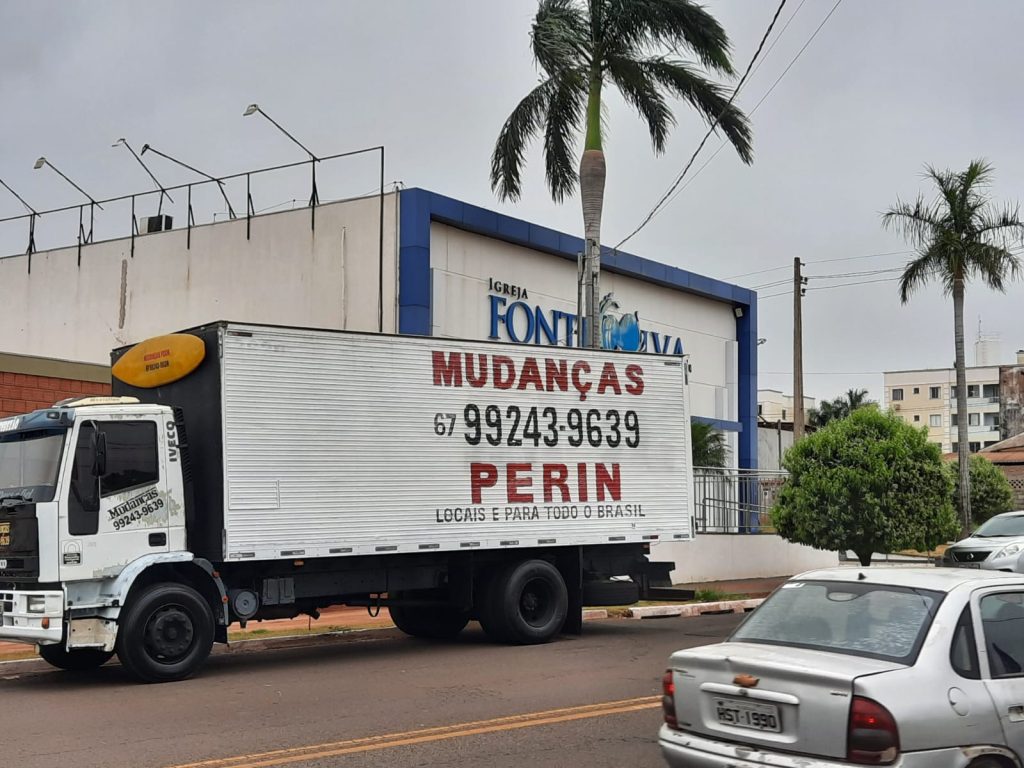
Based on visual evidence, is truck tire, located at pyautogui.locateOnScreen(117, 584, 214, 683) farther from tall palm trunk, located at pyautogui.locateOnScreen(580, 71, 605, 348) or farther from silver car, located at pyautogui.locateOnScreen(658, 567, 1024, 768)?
tall palm trunk, located at pyautogui.locateOnScreen(580, 71, 605, 348)

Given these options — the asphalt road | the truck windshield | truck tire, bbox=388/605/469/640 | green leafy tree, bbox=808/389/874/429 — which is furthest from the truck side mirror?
green leafy tree, bbox=808/389/874/429

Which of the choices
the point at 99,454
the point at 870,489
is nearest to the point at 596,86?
the point at 870,489

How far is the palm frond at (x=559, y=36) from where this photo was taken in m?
22.0

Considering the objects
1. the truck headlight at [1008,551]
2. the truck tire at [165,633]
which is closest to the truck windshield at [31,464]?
the truck tire at [165,633]

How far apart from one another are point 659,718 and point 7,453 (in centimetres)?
693

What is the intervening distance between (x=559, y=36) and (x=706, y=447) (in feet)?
34.5

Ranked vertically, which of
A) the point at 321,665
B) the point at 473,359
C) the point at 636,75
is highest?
the point at 636,75

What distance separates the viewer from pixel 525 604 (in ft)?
47.9

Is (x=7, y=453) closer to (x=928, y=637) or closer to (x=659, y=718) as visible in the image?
(x=659, y=718)

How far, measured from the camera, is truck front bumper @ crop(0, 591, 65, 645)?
1113cm

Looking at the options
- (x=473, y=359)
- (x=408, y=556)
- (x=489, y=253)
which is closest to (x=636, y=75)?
(x=489, y=253)

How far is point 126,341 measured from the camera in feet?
91.6

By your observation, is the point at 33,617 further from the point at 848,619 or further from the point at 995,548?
the point at 995,548

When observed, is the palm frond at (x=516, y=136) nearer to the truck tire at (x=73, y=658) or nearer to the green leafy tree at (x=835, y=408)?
the truck tire at (x=73, y=658)
